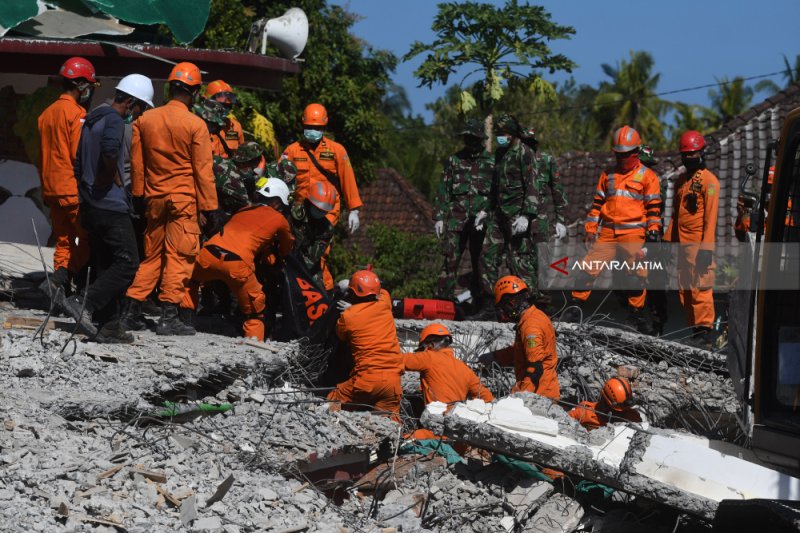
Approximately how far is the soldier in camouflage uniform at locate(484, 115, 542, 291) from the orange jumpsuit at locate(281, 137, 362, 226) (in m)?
1.65

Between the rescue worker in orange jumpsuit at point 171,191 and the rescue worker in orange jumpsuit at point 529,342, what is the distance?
2.39 m

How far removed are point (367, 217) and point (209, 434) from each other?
30978mm

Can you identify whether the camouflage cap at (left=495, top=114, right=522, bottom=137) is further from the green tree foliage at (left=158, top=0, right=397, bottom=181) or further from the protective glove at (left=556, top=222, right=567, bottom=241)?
the green tree foliage at (left=158, top=0, right=397, bottom=181)

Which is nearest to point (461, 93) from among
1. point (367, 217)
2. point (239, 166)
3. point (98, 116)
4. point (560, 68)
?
point (560, 68)

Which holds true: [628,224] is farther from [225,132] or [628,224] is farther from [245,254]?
[245,254]

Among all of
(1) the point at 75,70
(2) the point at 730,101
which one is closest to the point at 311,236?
(1) the point at 75,70

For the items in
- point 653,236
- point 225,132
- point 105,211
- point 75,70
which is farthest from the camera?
point 653,236

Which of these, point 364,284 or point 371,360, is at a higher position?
point 364,284

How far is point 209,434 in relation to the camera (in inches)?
286

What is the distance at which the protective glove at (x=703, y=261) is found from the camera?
37.9 ft

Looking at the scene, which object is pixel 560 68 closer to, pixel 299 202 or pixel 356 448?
pixel 299 202

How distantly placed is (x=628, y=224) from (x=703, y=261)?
2.67ft

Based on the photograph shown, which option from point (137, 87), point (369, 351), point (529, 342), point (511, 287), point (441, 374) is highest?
point (137, 87)

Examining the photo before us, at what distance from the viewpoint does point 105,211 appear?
332 inches
